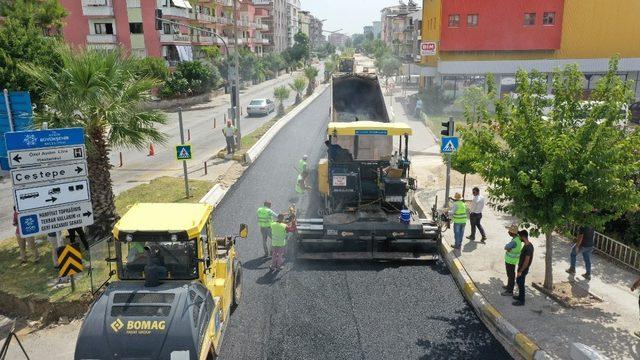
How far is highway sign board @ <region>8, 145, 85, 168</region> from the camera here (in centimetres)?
963

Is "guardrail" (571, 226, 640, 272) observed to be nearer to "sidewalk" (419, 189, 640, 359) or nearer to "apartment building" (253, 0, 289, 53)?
"sidewalk" (419, 189, 640, 359)

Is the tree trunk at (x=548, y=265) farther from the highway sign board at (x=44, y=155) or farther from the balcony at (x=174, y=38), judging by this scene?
the balcony at (x=174, y=38)

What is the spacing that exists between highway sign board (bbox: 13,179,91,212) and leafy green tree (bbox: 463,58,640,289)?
851 cm

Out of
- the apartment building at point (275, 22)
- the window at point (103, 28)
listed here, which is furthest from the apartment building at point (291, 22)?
the window at point (103, 28)

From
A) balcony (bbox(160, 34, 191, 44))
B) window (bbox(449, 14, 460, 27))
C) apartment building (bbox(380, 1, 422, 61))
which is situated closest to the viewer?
window (bbox(449, 14, 460, 27))

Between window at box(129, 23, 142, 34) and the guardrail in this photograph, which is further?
window at box(129, 23, 142, 34)

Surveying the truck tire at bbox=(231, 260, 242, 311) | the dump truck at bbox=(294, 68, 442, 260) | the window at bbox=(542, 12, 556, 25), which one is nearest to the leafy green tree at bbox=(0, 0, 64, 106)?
the dump truck at bbox=(294, 68, 442, 260)

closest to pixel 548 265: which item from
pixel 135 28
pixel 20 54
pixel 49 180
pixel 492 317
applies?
pixel 492 317

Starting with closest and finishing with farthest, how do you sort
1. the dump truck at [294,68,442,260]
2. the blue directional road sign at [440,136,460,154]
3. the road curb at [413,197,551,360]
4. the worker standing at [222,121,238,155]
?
the road curb at [413,197,551,360] → the dump truck at [294,68,442,260] → the blue directional road sign at [440,136,460,154] → the worker standing at [222,121,238,155]

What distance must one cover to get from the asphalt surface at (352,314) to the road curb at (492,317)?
0.54 feet

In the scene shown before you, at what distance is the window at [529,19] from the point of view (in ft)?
144

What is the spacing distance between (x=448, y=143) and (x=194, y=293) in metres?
10.2

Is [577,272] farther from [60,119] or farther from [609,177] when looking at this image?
[60,119]

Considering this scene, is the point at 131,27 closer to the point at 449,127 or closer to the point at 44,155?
the point at 449,127
